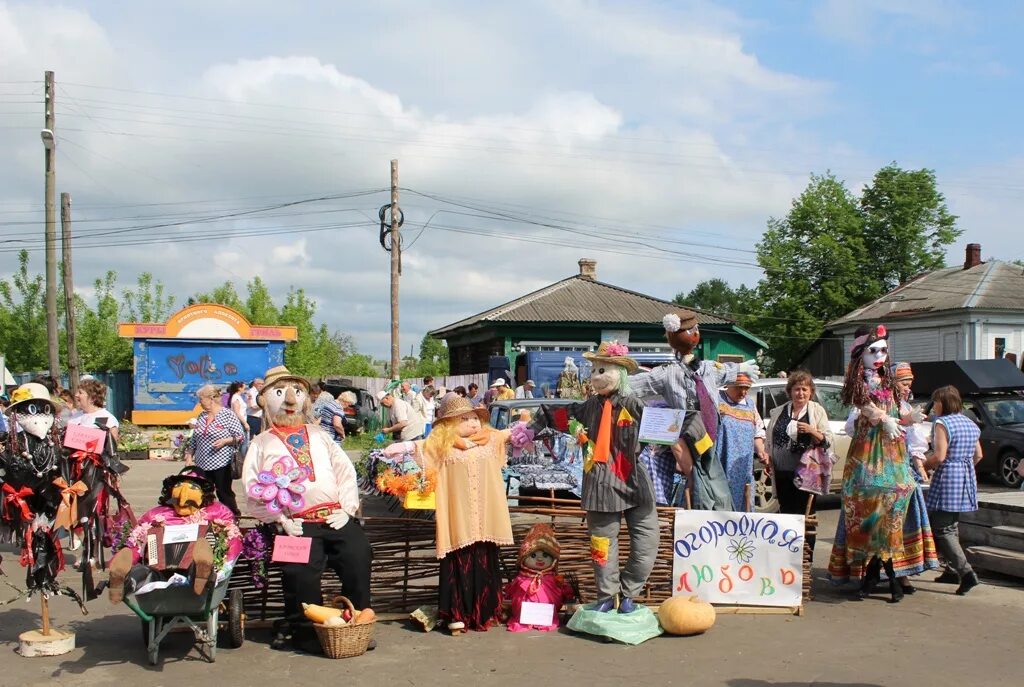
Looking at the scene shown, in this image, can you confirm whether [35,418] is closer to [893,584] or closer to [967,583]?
[893,584]

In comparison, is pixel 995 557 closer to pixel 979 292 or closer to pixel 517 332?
pixel 517 332

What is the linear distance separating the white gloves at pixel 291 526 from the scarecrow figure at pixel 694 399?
2515mm

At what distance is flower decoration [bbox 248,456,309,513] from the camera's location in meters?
6.06

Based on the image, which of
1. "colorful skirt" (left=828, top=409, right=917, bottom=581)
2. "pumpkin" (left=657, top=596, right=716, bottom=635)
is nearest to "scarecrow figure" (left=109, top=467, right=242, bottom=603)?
"pumpkin" (left=657, top=596, right=716, bottom=635)

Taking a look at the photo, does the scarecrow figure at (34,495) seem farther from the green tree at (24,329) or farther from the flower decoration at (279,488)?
the green tree at (24,329)

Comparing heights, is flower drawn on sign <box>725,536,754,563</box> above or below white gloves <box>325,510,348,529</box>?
below

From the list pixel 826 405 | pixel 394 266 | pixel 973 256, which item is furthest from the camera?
pixel 973 256

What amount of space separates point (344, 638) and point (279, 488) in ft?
3.35

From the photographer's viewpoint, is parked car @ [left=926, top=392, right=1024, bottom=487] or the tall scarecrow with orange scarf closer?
the tall scarecrow with orange scarf

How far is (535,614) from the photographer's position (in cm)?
659

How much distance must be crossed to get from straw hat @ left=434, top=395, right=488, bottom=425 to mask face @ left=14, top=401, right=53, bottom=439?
263cm

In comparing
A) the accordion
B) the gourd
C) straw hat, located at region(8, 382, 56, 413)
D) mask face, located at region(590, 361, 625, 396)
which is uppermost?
mask face, located at region(590, 361, 625, 396)

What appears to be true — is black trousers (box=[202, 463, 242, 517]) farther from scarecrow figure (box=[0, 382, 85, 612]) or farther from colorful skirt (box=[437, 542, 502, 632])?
colorful skirt (box=[437, 542, 502, 632])

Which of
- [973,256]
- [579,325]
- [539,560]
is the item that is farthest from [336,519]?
[973,256]
